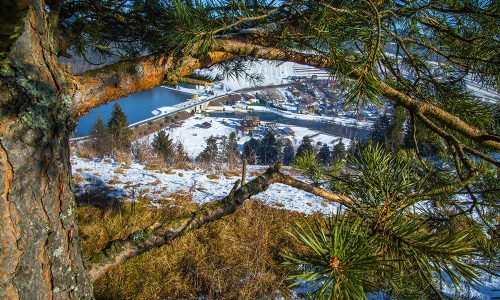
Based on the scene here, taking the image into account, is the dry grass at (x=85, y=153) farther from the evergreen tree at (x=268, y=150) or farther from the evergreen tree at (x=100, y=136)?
the evergreen tree at (x=268, y=150)

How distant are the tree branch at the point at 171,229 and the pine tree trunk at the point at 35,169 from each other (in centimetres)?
16

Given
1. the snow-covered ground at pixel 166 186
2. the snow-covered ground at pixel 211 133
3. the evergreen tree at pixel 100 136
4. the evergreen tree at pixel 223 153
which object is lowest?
the snow-covered ground at pixel 211 133

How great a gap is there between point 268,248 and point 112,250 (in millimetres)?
2534

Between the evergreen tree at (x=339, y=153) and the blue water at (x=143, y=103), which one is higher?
the evergreen tree at (x=339, y=153)

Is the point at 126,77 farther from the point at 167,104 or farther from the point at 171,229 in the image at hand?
the point at 167,104

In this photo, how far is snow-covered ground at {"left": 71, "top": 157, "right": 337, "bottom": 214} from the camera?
4684 millimetres

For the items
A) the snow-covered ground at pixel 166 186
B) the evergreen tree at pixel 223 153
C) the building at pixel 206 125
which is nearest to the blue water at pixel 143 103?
the building at pixel 206 125

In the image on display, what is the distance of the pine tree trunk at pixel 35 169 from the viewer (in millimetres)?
604

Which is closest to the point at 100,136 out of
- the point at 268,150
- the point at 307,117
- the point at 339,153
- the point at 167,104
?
the point at 268,150

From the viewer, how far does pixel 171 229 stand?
114cm

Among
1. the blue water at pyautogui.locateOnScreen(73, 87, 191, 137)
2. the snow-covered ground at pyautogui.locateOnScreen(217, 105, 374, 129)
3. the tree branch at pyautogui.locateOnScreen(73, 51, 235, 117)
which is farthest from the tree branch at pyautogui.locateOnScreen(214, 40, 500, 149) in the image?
the snow-covered ground at pyautogui.locateOnScreen(217, 105, 374, 129)

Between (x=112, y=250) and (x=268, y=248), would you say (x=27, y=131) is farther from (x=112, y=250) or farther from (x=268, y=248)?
(x=268, y=248)

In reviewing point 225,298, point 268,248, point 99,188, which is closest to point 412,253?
point 225,298

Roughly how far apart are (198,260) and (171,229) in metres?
1.95
